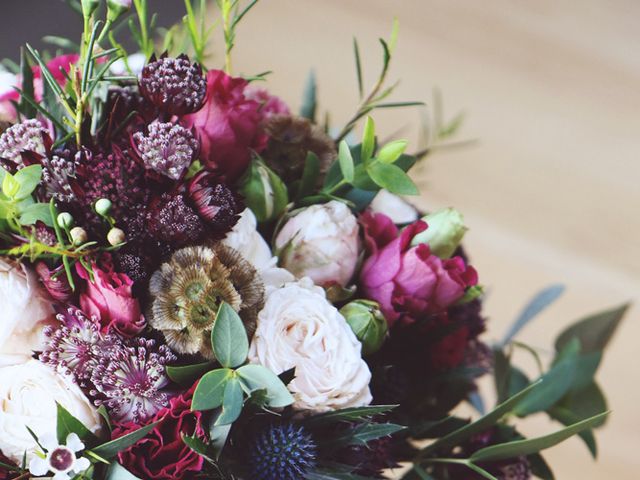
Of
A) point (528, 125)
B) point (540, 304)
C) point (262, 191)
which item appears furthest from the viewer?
point (528, 125)

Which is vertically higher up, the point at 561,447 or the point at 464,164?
the point at 464,164

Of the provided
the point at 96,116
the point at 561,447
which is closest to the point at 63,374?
the point at 96,116

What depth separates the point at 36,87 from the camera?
1.80 feet

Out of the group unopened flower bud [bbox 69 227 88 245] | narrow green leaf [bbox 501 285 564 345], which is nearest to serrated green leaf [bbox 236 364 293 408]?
unopened flower bud [bbox 69 227 88 245]

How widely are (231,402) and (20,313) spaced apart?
13cm

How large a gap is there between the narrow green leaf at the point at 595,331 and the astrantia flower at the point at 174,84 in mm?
534

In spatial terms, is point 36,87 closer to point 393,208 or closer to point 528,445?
point 393,208

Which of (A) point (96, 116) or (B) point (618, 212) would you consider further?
(B) point (618, 212)

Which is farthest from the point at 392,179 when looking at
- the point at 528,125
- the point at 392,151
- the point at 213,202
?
the point at 528,125

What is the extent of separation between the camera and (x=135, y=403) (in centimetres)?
44

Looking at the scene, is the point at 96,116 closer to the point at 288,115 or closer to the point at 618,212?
the point at 288,115

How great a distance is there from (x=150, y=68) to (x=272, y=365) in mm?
184

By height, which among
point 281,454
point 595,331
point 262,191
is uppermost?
point 262,191

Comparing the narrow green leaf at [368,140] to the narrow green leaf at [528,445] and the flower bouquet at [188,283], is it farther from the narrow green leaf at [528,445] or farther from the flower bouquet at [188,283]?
the narrow green leaf at [528,445]
